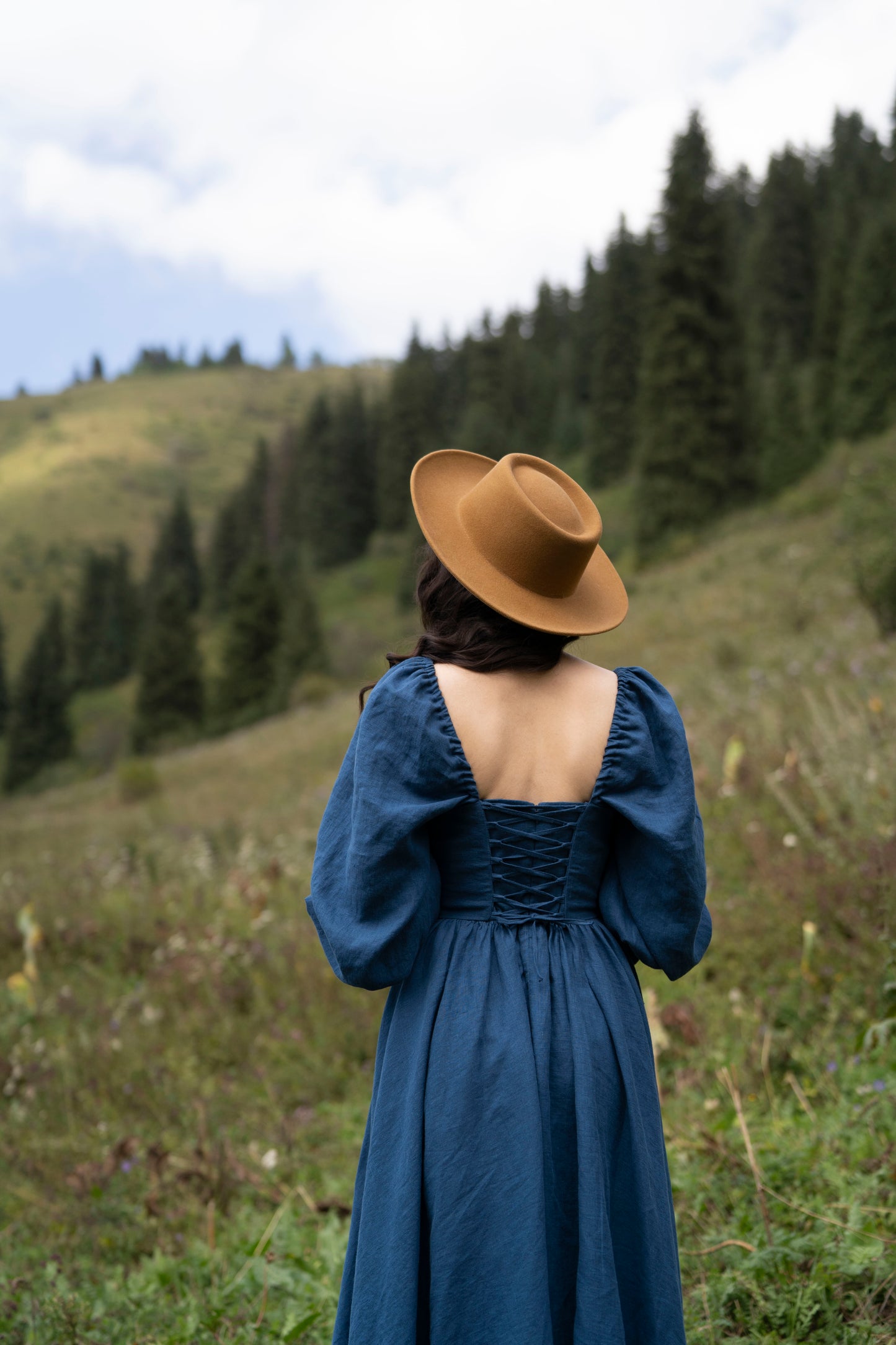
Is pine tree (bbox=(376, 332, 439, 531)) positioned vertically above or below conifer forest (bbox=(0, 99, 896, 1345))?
above

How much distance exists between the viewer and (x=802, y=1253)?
2.65 metres

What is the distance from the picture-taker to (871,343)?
30.4 meters

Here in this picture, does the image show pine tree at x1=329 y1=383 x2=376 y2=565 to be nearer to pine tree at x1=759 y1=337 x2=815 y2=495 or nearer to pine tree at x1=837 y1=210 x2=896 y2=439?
→ pine tree at x1=759 y1=337 x2=815 y2=495

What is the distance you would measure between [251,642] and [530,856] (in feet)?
143

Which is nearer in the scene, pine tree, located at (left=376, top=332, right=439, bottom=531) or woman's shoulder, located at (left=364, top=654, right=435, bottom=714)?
woman's shoulder, located at (left=364, top=654, right=435, bottom=714)

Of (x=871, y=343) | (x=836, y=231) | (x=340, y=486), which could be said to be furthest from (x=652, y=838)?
(x=340, y=486)

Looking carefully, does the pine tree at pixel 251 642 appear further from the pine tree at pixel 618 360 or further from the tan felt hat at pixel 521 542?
the tan felt hat at pixel 521 542

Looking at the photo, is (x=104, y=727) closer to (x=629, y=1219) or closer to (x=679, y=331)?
(x=679, y=331)

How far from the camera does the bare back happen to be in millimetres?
1956

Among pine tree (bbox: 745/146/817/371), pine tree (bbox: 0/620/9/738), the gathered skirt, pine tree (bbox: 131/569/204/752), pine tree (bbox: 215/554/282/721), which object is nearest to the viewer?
the gathered skirt

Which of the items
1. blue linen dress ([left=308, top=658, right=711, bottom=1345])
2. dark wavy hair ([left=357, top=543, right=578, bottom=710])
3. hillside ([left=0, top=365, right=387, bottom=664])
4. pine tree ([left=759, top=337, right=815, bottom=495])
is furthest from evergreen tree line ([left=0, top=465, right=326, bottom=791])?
blue linen dress ([left=308, top=658, right=711, bottom=1345])

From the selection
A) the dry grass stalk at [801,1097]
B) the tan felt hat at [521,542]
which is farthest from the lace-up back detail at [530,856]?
the dry grass stalk at [801,1097]

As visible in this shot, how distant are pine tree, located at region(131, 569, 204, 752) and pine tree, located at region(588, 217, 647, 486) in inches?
850

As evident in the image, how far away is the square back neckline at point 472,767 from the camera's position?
75.1 inches
